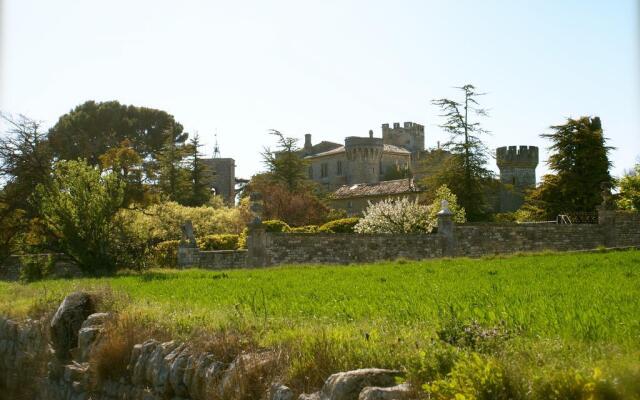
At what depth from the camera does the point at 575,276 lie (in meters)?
13.0

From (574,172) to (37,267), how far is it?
113 feet

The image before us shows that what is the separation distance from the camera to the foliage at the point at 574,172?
4453 cm

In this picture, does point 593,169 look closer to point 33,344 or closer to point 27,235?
point 27,235

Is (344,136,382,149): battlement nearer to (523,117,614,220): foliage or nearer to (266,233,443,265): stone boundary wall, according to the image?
(523,117,614,220): foliage

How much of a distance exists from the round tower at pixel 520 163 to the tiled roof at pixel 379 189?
1119 centimetres

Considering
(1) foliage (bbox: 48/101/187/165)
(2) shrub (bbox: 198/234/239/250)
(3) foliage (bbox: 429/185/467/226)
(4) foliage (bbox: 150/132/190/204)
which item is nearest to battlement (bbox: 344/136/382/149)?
(1) foliage (bbox: 48/101/187/165)

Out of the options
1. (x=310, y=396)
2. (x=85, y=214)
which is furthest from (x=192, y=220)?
(x=310, y=396)

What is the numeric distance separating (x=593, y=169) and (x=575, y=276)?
34664mm

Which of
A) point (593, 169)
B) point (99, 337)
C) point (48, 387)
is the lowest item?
point (48, 387)

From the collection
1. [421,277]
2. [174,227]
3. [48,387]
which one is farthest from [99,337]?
[174,227]

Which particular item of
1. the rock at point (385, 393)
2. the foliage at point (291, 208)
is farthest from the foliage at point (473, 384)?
the foliage at point (291, 208)

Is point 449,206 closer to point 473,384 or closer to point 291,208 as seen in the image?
point 291,208

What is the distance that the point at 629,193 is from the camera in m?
42.6

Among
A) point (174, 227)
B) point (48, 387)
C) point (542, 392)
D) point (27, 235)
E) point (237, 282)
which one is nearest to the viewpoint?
point (542, 392)
